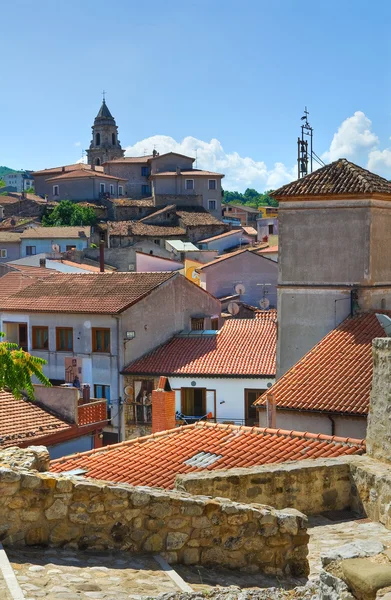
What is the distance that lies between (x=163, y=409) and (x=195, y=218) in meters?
61.0

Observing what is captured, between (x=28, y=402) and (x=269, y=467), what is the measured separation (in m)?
14.0

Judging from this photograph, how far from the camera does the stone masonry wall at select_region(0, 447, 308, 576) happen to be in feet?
21.4

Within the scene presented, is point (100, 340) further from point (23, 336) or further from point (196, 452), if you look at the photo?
point (196, 452)

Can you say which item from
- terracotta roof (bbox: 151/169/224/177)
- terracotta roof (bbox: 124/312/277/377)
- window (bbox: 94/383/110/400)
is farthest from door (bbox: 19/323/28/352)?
terracotta roof (bbox: 151/169/224/177)

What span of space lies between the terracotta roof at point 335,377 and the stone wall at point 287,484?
225 inches

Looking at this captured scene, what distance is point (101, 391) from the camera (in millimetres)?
33469

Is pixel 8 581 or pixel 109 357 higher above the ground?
pixel 8 581

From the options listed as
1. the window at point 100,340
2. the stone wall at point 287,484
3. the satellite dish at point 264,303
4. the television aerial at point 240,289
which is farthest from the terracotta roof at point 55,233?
the stone wall at point 287,484

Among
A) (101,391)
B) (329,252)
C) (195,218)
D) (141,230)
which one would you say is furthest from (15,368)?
(195,218)

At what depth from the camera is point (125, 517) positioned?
22.1ft

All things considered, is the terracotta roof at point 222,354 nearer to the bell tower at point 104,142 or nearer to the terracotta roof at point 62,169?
the terracotta roof at point 62,169

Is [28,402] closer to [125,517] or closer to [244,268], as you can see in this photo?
[125,517]

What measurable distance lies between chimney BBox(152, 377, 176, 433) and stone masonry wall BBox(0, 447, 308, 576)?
12.6 m

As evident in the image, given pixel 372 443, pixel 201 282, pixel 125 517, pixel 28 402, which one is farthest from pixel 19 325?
pixel 125 517
